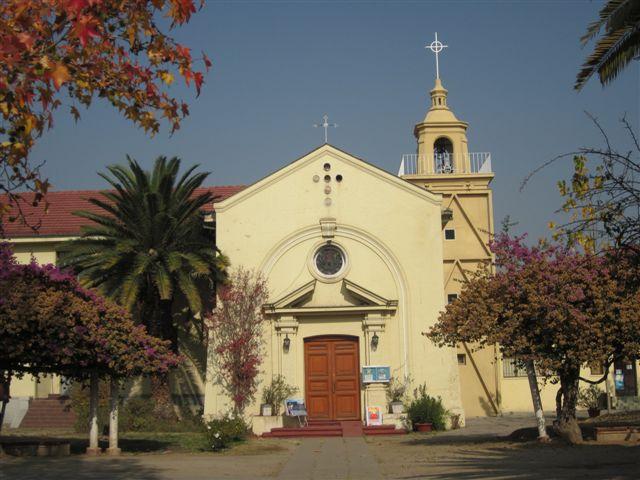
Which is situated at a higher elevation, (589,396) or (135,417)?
(589,396)

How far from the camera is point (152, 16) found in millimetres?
8430

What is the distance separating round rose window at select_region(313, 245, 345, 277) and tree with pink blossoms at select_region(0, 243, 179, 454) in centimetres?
885

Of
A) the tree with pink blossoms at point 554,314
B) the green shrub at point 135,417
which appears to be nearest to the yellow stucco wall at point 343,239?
the green shrub at point 135,417

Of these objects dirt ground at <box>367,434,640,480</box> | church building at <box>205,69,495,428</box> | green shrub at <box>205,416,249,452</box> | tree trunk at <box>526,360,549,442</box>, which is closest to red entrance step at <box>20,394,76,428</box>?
church building at <box>205,69,495,428</box>

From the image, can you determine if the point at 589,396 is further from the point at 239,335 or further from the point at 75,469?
the point at 75,469

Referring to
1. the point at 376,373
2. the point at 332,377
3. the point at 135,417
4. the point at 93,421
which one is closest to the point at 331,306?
the point at 332,377

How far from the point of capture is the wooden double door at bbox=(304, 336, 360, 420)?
2778 centimetres

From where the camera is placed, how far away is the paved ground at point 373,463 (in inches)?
635

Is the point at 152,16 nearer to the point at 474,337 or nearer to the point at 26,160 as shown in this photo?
the point at 26,160

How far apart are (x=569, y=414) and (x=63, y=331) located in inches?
454

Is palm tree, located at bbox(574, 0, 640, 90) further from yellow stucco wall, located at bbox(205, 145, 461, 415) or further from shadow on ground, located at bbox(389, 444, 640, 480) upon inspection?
yellow stucco wall, located at bbox(205, 145, 461, 415)

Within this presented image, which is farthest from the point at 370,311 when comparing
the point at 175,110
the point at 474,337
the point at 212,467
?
the point at 175,110

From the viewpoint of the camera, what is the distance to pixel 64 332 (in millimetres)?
18109

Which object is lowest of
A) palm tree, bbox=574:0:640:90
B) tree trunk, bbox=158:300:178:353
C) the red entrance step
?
the red entrance step
